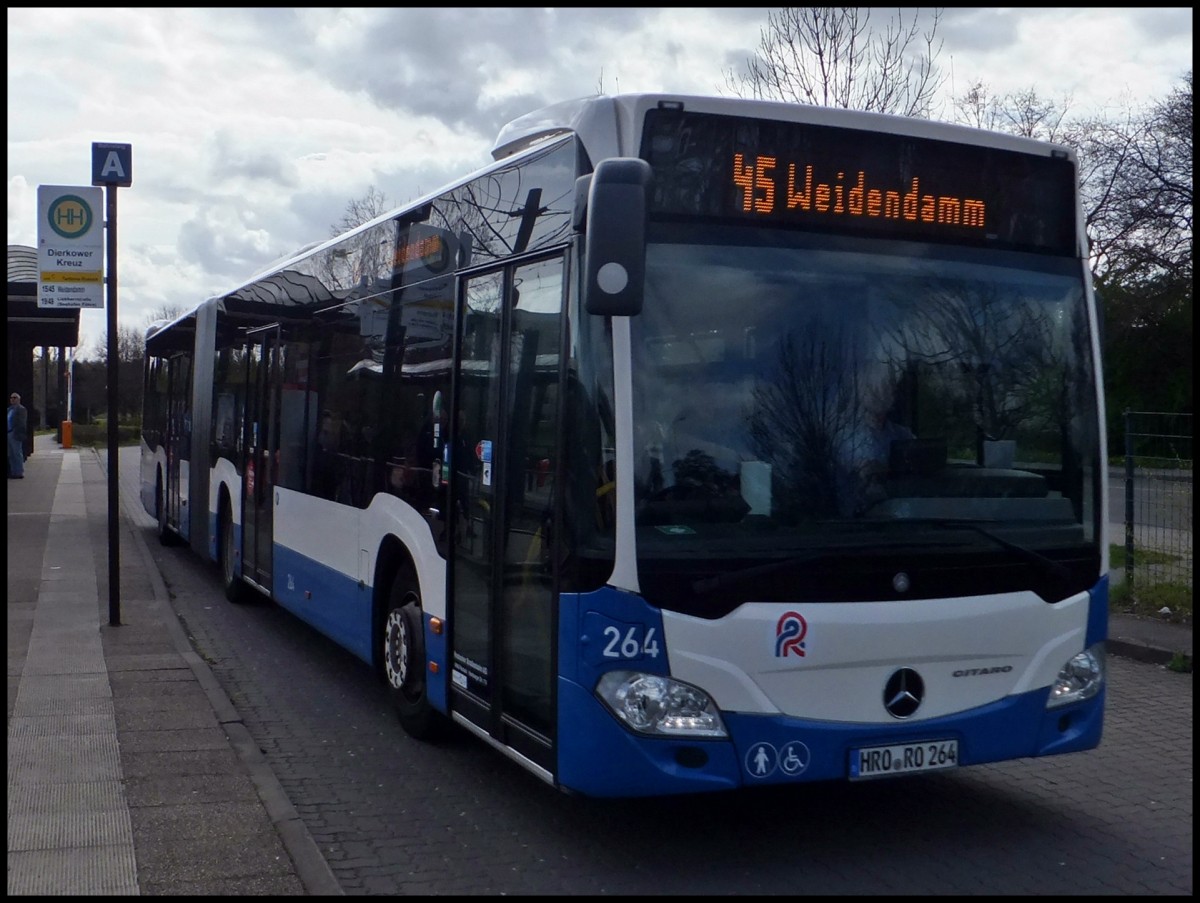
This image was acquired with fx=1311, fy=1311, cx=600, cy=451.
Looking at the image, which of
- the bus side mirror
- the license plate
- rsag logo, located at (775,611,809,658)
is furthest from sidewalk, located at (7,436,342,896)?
the bus side mirror

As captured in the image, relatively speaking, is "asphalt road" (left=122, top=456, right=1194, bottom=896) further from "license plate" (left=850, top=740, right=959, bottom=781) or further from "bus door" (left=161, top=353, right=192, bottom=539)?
→ "bus door" (left=161, top=353, right=192, bottom=539)

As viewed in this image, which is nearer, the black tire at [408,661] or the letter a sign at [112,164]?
the black tire at [408,661]

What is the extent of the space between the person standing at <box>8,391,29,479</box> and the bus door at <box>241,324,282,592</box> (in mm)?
22025

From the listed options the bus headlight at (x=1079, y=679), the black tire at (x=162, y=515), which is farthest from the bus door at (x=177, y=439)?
the bus headlight at (x=1079, y=679)

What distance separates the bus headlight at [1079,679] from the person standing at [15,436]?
1188 inches

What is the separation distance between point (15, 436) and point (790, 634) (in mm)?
31070

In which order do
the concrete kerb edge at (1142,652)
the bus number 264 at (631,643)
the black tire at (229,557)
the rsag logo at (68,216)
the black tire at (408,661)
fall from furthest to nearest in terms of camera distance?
the black tire at (229,557)
the rsag logo at (68,216)
the concrete kerb edge at (1142,652)
the black tire at (408,661)
the bus number 264 at (631,643)

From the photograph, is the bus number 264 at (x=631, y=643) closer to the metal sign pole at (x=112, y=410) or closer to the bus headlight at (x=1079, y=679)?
the bus headlight at (x=1079, y=679)

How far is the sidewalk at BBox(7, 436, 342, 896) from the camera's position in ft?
16.9

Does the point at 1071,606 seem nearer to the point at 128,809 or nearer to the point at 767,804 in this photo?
the point at 767,804

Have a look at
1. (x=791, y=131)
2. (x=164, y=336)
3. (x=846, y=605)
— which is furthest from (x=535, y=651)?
(x=164, y=336)

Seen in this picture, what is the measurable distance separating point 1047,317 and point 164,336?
14905mm

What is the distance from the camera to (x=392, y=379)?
7.71 m

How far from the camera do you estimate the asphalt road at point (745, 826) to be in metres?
5.23
